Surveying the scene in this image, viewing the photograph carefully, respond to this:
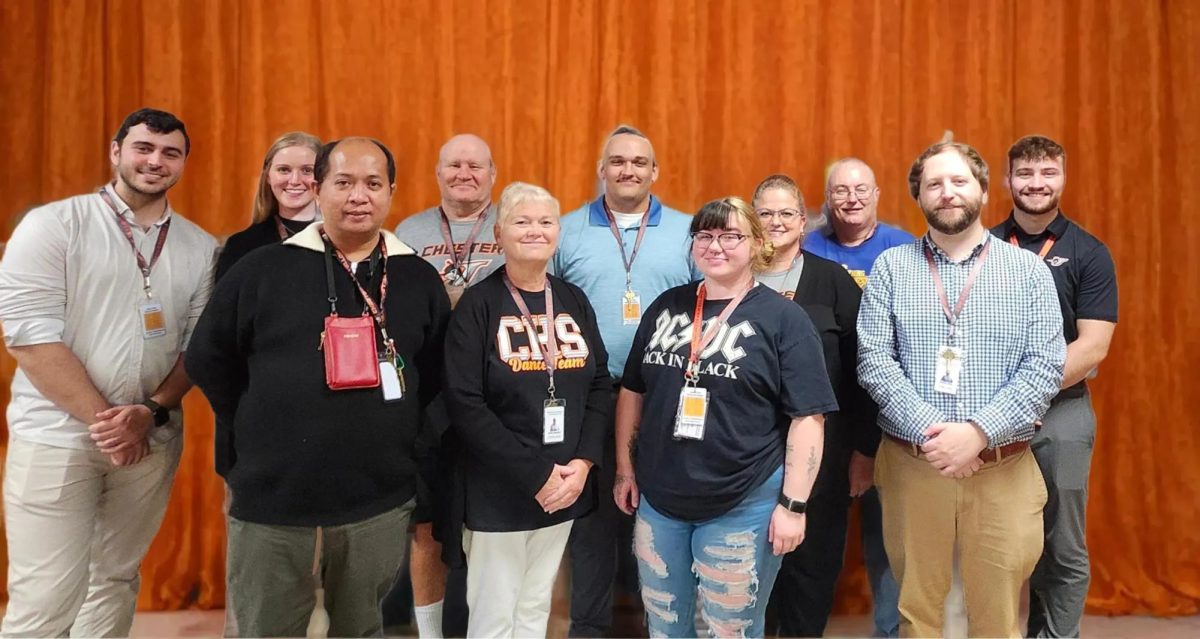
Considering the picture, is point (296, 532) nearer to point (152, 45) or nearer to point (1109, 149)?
point (152, 45)

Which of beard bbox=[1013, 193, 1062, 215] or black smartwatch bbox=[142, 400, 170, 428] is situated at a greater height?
beard bbox=[1013, 193, 1062, 215]

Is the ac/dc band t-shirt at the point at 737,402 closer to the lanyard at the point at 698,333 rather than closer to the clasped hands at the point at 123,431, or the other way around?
the lanyard at the point at 698,333

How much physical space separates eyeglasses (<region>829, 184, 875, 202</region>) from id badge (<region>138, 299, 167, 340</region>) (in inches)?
90.5

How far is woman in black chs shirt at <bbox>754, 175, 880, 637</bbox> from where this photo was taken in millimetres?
2617

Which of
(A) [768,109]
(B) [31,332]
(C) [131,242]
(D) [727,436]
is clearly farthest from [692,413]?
(A) [768,109]

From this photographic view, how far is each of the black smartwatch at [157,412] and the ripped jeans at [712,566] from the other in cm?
144

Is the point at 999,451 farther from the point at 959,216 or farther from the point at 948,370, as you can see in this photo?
the point at 959,216

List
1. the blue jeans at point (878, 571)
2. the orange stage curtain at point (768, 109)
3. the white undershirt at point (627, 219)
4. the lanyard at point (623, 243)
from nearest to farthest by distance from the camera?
1. the lanyard at point (623, 243)
2. the white undershirt at point (627, 219)
3. the blue jeans at point (878, 571)
4. the orange stage curtain at point (768, 109)

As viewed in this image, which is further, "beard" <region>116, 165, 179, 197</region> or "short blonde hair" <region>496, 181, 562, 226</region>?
"beard" <region>116, 165, 179, 197</region>

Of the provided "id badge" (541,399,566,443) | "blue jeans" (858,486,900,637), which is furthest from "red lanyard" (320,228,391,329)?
"blue jeans" (858,486,900,637)

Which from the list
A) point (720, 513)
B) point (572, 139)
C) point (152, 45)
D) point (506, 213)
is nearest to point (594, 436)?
point (720, 513)

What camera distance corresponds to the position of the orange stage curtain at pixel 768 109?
360 centimetres

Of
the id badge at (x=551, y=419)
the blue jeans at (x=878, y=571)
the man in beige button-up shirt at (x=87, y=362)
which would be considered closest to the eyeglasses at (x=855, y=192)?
the blue jeans at (x=878, y=571)

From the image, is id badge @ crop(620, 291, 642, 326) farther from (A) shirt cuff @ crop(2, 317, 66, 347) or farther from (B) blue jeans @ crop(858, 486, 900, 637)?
A: (A) shirt cuff @ crop(2, 317, 66, 347)
